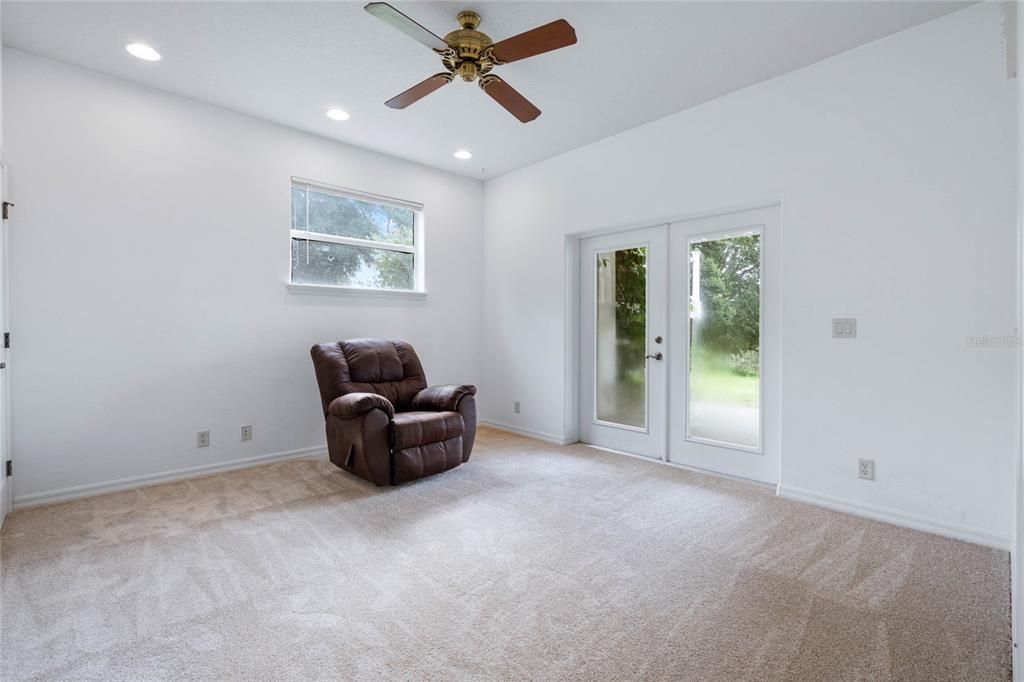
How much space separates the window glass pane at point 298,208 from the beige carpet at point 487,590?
7.19 feet

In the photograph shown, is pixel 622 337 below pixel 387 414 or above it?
above

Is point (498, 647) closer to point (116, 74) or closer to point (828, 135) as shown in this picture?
point (828, 135)

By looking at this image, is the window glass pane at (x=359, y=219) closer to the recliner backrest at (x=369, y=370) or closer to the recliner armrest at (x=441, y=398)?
the recliner backrest at (x=369, y=370)

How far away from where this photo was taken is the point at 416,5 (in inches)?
98.7

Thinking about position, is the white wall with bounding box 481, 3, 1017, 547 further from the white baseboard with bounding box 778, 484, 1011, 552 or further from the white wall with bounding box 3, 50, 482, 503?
the white wall with bounding box 3, 50, 482, 503

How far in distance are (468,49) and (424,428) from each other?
231 cm

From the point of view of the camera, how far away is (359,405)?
10.7 feet

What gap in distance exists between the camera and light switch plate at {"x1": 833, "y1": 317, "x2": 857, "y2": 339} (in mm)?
2945

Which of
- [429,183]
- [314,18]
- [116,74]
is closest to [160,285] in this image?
[116,74]

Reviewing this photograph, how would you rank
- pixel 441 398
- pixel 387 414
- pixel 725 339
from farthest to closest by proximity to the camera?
pixel 441 398 → pixel 725 339 → pixel 387 414

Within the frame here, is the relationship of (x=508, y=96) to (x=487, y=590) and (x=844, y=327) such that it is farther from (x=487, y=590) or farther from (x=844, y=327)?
(x=487, y=590)

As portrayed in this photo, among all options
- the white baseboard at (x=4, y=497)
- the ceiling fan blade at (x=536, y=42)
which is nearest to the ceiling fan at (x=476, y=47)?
the ceiling fan blade at (x=536, y=42)

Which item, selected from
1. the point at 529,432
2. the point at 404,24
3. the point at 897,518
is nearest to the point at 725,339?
the point at 897,518

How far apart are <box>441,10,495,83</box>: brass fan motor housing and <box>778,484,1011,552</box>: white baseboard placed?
3.12 metres
